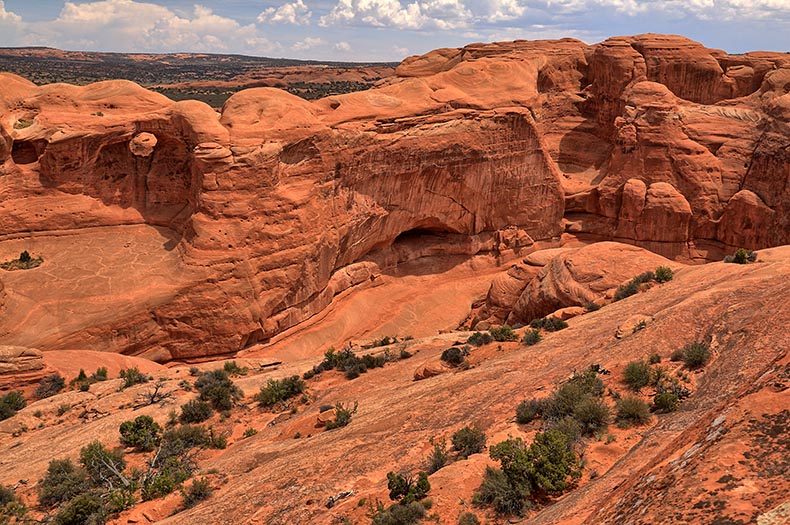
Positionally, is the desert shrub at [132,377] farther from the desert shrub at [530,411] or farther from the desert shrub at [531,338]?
the desert shrub at [530,411]

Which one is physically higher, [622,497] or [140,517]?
[622,497]

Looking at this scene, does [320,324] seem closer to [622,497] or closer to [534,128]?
[534,128]

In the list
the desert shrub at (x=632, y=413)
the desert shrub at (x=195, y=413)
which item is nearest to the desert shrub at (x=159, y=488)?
the desert shrub at (x=195, y=413)

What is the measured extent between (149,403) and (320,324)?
1095 cm

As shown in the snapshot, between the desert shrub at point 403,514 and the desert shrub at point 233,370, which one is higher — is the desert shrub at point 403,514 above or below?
above

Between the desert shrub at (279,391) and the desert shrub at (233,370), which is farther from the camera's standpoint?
the desert shrub at (233,370)

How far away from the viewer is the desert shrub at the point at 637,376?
1084 centimetres

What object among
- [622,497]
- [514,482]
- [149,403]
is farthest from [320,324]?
[622,497]

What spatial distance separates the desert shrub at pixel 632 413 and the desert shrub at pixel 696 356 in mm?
1729

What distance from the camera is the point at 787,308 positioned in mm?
10961

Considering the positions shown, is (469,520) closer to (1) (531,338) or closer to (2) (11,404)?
(1) (531,338)

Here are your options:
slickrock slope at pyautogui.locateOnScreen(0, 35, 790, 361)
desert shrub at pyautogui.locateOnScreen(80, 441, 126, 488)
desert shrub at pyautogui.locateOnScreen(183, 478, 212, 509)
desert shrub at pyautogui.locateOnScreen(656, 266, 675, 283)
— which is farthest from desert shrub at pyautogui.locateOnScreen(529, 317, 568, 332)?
desert shrub at pyautogui.locateOnScreen(80, 441, 126, 488)

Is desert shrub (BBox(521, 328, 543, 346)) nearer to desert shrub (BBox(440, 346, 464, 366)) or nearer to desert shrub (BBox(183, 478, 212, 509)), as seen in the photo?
desert shrub (BBox(440, 346, 464, 366))

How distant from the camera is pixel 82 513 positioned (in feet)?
38.4
